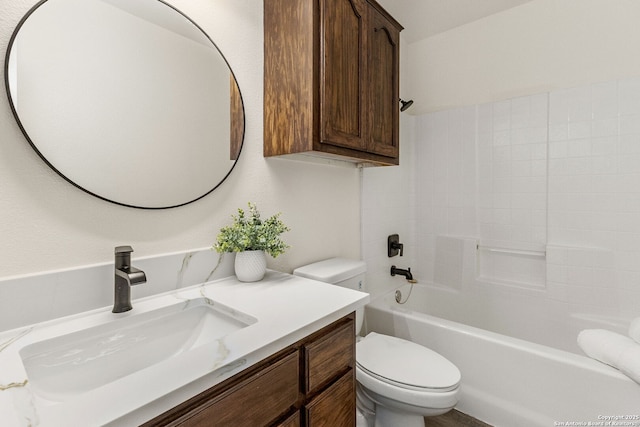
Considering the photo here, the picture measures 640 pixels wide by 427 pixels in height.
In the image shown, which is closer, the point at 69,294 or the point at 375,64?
the point at 69,294

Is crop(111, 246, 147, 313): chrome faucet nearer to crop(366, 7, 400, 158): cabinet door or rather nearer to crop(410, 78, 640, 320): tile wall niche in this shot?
crop(366, 7, 400, 158): cabinet door

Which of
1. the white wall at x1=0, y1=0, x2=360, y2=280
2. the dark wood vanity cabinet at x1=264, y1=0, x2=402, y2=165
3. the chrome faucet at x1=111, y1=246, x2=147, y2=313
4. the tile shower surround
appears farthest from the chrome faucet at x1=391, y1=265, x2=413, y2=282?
the chrome faucet at x1=111, y1=246, x2=147, y2=313

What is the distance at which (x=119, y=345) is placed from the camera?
2.63 ft

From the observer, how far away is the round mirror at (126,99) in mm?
819

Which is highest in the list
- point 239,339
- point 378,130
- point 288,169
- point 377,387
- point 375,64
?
point 375,64

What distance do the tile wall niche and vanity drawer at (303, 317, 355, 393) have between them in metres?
1.77

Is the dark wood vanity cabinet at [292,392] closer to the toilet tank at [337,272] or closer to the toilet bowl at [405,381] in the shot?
the toilet bowl at [405,381]

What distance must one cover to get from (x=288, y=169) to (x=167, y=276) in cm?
75

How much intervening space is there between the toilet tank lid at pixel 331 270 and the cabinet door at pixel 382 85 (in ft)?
2.02

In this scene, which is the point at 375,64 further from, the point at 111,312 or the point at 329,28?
the point at 111,312

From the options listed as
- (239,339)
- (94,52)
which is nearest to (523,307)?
(239,339)

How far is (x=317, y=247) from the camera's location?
1.69 metres

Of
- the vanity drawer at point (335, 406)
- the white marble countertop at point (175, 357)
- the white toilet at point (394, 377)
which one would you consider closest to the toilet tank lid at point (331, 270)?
the white toilet at point (394, 377)

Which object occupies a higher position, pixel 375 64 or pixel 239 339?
pixel 375 64
